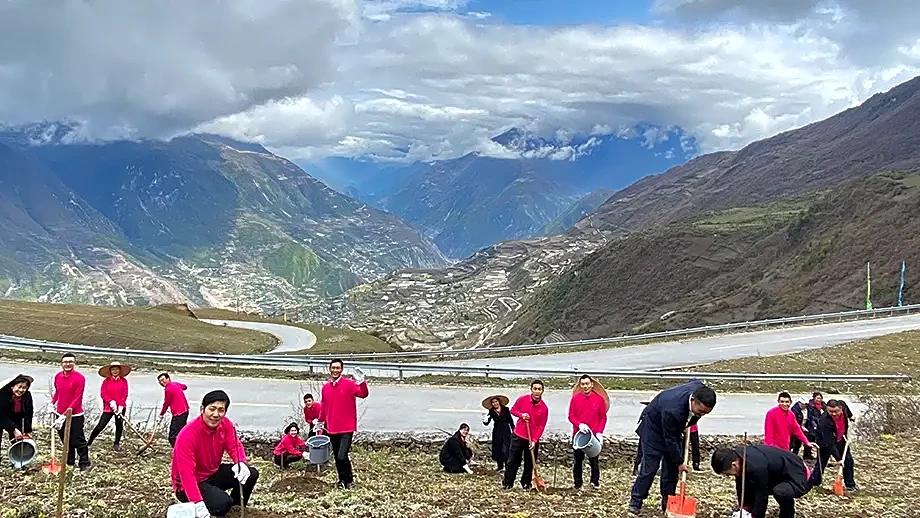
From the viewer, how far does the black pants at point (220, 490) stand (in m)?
8.16

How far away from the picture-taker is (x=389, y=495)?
36.7ft

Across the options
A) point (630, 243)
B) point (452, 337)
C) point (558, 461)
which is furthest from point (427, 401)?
point (452, 337)

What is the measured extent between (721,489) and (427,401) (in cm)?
1206

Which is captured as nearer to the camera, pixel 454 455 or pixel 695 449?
pixel 454 455

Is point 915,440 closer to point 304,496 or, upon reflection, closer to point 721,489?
point 721,489

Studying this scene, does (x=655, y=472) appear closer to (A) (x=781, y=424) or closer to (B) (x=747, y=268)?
(A) (x=781, y=424)

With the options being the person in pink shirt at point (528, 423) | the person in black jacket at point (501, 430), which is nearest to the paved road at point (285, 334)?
the person in black jacket at point (501, 430)

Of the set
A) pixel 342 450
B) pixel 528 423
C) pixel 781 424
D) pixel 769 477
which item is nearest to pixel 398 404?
pixel 342 450

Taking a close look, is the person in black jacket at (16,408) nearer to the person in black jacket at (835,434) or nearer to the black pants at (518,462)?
the black pants at (518,462)

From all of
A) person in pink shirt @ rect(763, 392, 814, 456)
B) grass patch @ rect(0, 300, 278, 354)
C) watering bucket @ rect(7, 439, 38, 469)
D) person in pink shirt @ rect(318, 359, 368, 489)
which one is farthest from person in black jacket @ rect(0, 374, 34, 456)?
grass patch @ rect(0, 300, 278, 354)

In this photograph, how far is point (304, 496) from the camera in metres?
10.9

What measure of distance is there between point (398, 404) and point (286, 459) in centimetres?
910

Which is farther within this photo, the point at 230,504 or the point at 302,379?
the point at 302,379

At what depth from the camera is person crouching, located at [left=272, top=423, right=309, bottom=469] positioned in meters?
13.9
